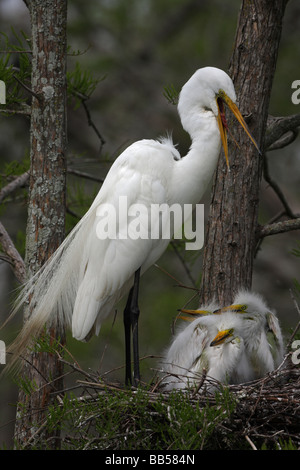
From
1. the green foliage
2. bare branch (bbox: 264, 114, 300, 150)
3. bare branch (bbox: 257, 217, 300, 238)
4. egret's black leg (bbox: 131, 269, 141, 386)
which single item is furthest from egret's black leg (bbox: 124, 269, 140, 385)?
bare branch (bbox: 264, 114, 300, 150)

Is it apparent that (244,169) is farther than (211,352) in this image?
Yes

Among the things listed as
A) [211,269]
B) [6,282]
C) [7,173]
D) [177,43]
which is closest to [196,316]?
[211,269]

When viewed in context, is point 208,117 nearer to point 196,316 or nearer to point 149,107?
point 196,316

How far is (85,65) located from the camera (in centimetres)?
621

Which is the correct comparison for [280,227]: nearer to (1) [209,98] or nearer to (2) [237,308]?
(2) [237,308]

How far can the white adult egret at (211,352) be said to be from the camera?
292cm

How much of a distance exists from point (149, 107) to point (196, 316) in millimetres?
3640

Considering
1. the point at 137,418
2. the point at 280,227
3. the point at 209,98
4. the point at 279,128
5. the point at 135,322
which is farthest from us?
the point at 279,128

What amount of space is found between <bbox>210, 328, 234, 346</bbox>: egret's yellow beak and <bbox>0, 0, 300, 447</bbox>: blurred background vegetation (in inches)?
92.4

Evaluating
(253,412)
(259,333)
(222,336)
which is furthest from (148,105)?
(253,412)

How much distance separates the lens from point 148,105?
656cm

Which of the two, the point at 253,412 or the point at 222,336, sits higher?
the point at 222,336

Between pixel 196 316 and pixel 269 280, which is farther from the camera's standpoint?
pixel 269 280

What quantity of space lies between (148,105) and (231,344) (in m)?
3.96
